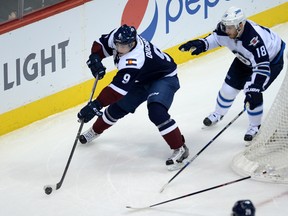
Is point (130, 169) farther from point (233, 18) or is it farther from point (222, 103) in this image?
point (233, 18)

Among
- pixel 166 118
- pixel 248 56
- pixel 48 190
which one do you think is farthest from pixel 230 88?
pixel 48 190

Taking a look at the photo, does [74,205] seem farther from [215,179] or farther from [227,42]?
[227,42]

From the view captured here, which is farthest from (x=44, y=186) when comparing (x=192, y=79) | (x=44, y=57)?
(x=192, y=79)

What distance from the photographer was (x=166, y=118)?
5961mm

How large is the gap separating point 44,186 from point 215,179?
42.0 inches

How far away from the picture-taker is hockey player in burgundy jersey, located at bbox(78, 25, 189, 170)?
19.2ft

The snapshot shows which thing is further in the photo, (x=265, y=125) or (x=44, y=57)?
(x=44, y=57)

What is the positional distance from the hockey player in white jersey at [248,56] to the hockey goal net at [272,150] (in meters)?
0.16

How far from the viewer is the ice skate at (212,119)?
21.7ft

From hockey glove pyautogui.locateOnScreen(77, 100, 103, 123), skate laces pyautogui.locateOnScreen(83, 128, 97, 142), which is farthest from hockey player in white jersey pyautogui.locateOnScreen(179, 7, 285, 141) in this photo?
skate laces pyautogui.locateOnScreen(83, 128, 97, 142)

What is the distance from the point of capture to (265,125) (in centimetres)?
583

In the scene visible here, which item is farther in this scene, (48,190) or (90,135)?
(90,135)

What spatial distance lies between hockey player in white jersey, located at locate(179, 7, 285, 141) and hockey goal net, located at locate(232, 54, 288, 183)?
0.16m

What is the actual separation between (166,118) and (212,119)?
29.0 inches
